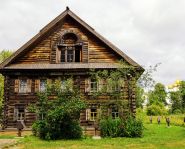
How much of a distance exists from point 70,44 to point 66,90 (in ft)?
22.6

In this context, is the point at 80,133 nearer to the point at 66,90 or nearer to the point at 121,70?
the point at 66,90

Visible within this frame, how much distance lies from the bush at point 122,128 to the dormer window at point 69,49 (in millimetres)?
7795

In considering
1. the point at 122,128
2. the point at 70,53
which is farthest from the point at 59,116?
the point at 70,53

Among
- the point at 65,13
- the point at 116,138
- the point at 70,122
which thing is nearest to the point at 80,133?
the point at 70,122

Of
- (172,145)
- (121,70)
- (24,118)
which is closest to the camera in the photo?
(172,145)

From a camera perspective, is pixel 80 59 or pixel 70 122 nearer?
pixel 70 122

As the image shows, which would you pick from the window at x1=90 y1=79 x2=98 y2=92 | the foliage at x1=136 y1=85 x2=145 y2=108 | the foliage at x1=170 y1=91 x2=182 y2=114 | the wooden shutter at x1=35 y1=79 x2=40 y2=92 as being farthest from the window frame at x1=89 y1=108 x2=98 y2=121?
the foliage at x1=170 y1=91 x2=182 y2=114

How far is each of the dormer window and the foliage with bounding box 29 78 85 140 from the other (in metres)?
6.28

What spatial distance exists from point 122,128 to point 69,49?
9444 millimetres

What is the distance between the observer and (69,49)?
30.1 metres

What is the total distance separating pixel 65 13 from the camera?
30031 millimetres

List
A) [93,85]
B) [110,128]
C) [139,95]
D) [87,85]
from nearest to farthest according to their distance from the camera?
[110,128] → [139,95] → [87,85] → [93,85]

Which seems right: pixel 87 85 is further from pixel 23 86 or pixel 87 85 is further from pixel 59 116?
pixel 59 116

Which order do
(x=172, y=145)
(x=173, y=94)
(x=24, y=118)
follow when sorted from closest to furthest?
(x=172, y=145), (x=24, y=118), (x=173, y=94)
